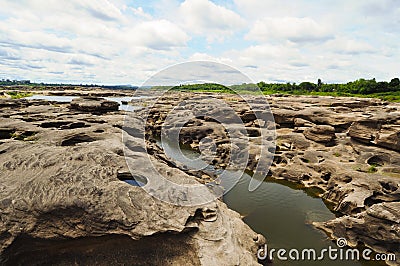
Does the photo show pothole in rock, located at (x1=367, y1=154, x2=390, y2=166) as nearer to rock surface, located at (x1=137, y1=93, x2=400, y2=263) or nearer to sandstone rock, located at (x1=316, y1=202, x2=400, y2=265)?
rock surface, located at (x1=137, y1=93, x2=400, y2=263)

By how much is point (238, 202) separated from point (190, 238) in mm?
8873

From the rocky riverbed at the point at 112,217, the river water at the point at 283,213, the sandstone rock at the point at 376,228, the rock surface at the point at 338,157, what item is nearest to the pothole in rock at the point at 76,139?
the rocky riverbed at the point at 112,217

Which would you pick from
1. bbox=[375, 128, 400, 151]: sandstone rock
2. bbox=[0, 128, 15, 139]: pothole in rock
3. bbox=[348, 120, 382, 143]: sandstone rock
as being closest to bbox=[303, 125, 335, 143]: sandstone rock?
bbox=[348, 120, 382, 143]: sandstone rock

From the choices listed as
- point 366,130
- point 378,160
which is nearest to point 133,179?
point 378,160

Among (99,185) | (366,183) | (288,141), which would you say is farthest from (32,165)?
(288,141)

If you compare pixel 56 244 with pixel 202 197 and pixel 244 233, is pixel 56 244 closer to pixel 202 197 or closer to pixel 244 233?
pixel 202 197

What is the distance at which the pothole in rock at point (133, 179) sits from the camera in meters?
10.6

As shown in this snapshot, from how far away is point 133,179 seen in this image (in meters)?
11.0

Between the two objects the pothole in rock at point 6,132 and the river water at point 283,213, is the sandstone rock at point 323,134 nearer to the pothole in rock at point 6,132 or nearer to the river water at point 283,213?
the river water at point 283,213

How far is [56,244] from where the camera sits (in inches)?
358

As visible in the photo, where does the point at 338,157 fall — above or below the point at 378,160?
below

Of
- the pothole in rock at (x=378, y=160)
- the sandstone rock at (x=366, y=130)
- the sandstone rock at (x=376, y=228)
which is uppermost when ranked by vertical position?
the sandstone rock at (x=366, y=130)

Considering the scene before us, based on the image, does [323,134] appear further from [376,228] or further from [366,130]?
[376,228]

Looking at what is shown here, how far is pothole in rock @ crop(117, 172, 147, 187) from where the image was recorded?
1062 cm
